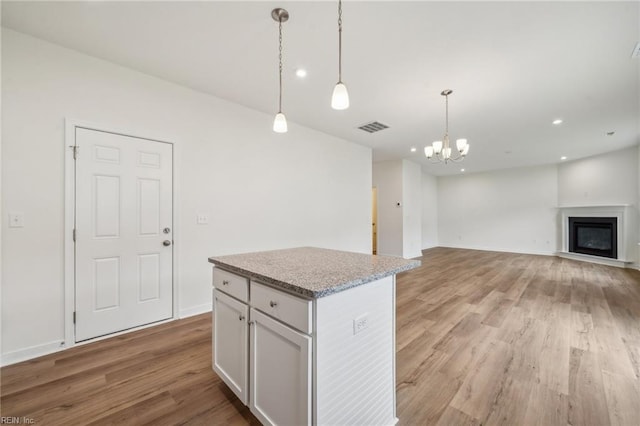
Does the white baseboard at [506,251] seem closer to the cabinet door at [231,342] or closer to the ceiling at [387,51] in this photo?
the ceiling at [387,51]

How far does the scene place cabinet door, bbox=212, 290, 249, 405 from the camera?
5.18 feet

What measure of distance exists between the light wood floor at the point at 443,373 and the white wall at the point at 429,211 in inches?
220

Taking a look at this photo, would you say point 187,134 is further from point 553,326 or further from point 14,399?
point 553,326

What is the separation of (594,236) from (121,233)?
32.5ft

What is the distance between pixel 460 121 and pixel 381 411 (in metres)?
4.11

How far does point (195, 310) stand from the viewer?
3176mm

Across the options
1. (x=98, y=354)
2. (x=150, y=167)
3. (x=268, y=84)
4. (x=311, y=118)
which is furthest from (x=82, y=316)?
(x=311, y=118)

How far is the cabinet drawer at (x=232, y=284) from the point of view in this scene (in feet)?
5.13

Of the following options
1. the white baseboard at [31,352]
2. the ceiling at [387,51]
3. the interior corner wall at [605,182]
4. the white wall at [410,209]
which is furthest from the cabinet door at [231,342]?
the interior corner wall at [605,182]

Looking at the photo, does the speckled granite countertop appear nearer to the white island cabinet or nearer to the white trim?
the white island cabinet

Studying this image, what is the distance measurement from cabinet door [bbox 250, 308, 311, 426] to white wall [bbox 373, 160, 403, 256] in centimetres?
581

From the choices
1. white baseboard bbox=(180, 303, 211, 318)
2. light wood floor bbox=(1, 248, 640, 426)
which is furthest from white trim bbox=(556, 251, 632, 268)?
white baseboard bbox=(180, 303, 211, 318)

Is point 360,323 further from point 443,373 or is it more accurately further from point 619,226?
point 619,226

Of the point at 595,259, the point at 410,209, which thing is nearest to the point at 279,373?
the point at 410,209
